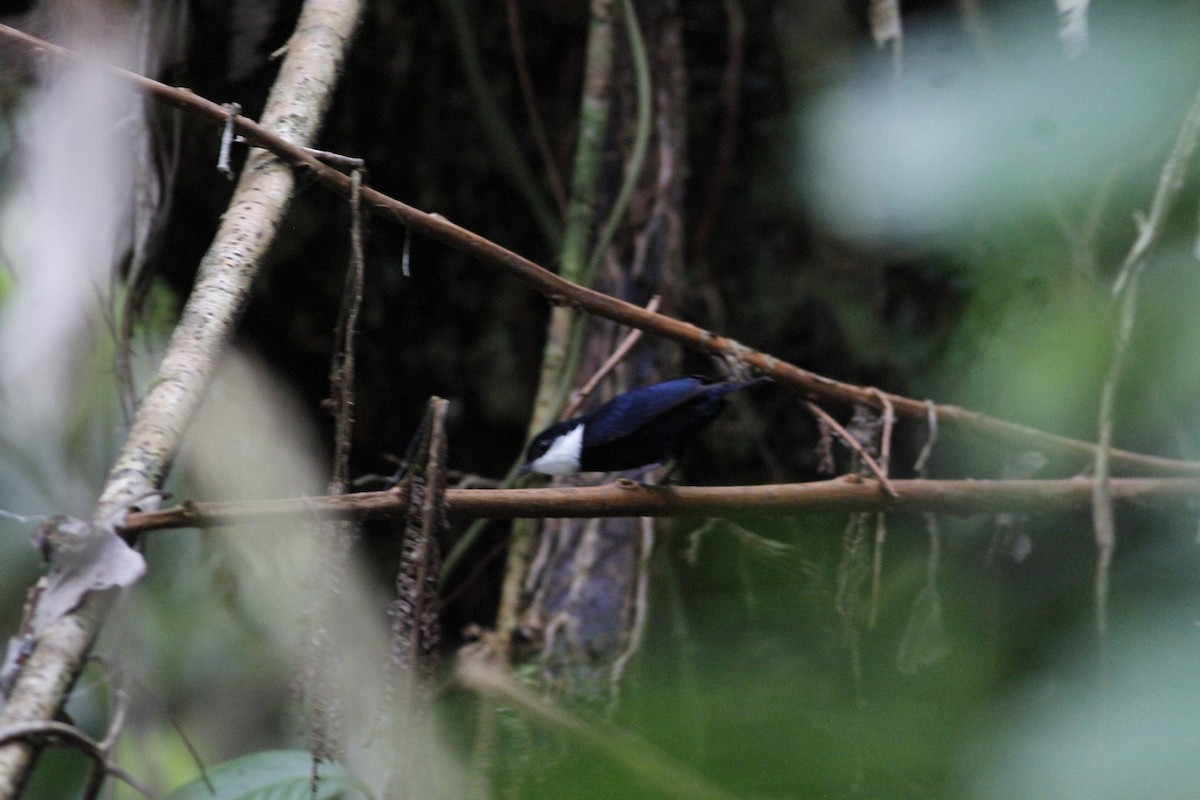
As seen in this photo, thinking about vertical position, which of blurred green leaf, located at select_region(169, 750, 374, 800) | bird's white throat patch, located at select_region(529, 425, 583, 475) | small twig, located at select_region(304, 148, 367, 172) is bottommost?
blurred green leaf, located at select_region(169, 750, 374, 800)

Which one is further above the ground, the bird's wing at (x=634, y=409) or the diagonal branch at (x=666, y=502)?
the bird's wing at (x=634, y=409)

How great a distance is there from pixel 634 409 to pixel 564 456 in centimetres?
18

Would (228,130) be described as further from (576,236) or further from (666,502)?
(576,236)

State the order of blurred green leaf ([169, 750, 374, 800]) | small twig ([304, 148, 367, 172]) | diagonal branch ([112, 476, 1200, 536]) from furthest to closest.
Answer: blurred green leaf ([169, 750, 374, 800]) < small twig ([304, 148, 367, 172]) < diagonal branch ([112, 476, 1200, 536])

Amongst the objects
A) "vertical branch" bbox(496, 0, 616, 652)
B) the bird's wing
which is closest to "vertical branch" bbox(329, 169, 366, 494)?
the bird's wing

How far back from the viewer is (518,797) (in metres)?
1.07

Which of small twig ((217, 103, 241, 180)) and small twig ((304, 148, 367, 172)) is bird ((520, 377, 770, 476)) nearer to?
small twig ((304, 148, 367, 172))

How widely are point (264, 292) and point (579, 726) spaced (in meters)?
2.22

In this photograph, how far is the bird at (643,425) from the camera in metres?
1.74

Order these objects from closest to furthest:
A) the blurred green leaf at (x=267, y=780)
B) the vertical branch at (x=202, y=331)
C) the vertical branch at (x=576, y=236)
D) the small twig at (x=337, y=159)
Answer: the vertical branch at (x=202, y=331) → the small twig at (x=337, y=159) → the blurred green leaf at (x=267, y=780) → the vertical branch at (x=576, y=236)

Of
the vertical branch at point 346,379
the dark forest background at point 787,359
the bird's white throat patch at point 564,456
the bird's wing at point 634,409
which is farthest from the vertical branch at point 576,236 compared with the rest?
the vertical branch at point 346,379

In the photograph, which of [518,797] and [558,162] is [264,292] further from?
[518,797]

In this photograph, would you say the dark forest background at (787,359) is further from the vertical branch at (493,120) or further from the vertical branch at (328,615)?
the vertical branch at (328,615)

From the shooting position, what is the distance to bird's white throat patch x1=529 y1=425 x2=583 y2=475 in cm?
180
